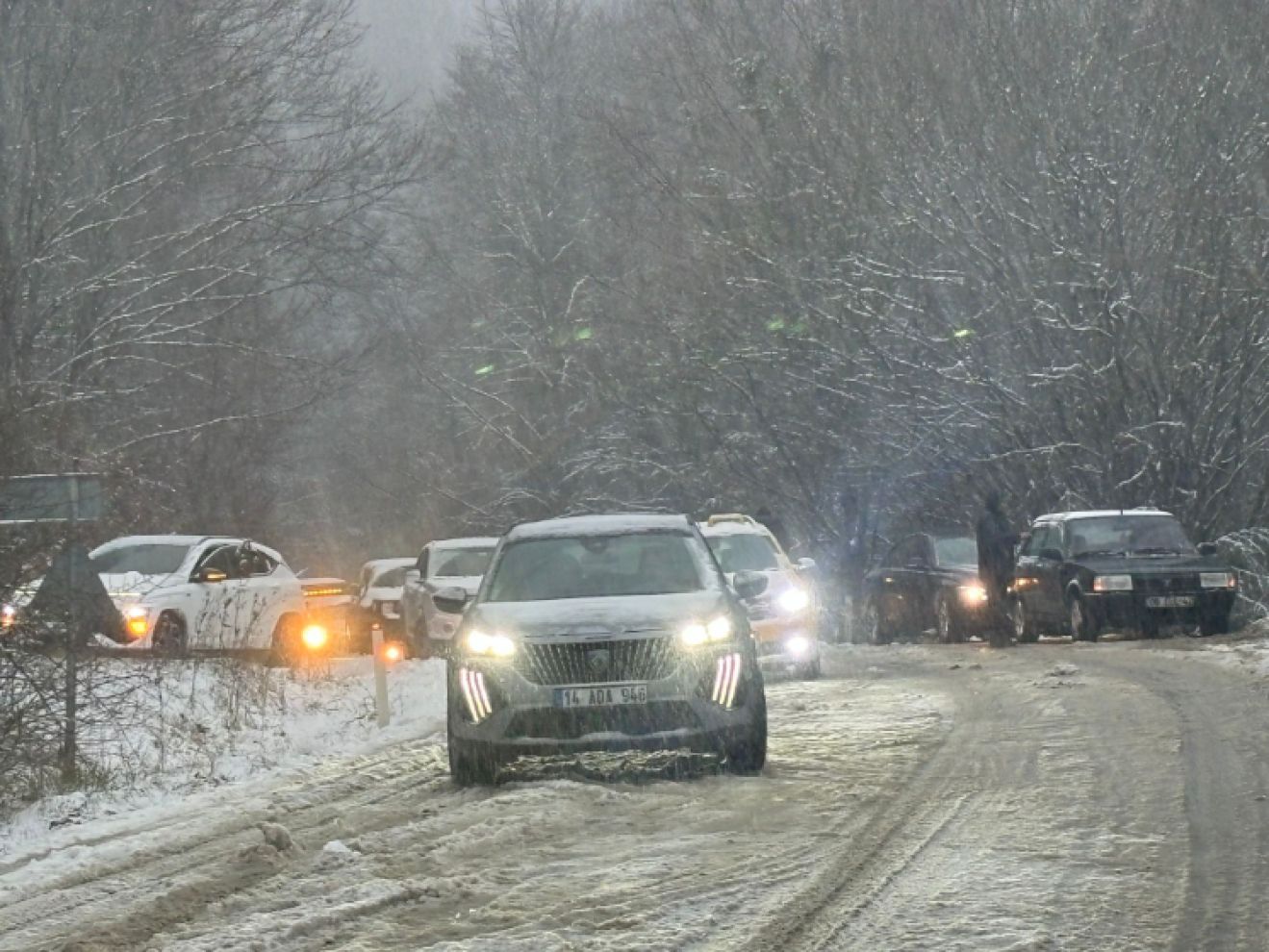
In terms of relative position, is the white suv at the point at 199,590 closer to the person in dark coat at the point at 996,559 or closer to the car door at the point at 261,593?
the car door at the point at 261,593

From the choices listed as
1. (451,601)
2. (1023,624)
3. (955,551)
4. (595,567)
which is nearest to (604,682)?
(595,567)

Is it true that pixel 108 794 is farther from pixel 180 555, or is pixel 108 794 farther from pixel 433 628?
pixel 433 628

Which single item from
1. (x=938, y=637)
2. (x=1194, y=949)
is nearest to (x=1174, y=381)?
(x=938, y=637)

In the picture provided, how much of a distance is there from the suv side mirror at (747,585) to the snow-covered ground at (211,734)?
3.00 m

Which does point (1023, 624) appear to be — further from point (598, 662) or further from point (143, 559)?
point (598, 662)

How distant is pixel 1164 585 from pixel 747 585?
39.8 ft

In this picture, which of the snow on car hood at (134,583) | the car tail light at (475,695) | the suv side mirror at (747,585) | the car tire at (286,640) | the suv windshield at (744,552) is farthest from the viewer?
the car tire at (286,640)

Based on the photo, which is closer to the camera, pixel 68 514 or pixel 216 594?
pixel 68 514

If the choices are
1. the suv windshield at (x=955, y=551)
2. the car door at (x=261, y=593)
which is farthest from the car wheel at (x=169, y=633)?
the suv windshield at (x=955, y=551)

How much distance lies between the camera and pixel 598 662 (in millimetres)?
11086

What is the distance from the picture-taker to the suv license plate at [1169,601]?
23703 millimetres

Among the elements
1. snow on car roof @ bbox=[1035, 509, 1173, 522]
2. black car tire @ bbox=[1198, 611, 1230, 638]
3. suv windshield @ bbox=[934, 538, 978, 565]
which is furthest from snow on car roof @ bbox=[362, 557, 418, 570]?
black car tire @ bbox=[1198, 611, 1230, 638]

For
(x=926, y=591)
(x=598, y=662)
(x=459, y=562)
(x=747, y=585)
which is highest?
(x=459, y=562)

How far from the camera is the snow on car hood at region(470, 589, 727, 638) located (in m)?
11.2
